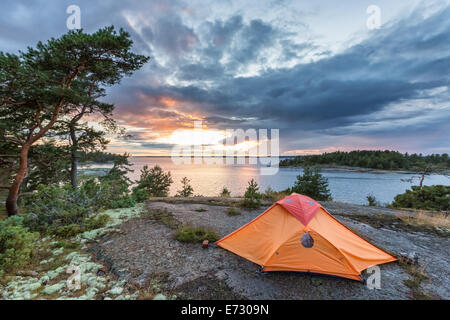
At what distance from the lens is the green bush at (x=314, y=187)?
17406mm

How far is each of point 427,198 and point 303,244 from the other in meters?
14.7

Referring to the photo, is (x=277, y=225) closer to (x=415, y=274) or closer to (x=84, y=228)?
(x=415, y=274)

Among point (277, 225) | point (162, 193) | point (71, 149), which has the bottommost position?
point (162, 193)

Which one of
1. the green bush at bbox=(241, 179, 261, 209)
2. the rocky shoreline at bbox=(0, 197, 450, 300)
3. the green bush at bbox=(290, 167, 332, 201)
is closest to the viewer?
the rocky shoreline at bbox=(0, 197, 450, 300)

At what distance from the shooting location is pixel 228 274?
3625 millimetres

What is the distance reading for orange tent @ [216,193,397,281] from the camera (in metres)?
3.44

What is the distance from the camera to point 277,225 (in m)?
4.04

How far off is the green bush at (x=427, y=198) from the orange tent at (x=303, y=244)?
38.6 feet

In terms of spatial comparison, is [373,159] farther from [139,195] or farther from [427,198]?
[139,195]

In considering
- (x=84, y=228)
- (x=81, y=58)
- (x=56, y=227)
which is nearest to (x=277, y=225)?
(x=84, y=228)

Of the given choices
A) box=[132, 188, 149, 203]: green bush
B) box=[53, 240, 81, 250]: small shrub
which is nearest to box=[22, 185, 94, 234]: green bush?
box=[53, 240, 81, 250]: small shrub

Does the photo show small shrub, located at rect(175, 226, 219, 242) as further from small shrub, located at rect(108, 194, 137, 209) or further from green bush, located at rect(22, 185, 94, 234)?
small shrub, located at rect(108, 194, 137, 209)

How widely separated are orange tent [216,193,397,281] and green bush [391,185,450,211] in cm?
1178

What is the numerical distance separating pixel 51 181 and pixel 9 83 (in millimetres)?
12044
